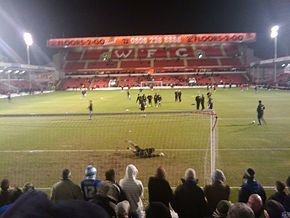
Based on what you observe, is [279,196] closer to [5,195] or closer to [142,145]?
[5,195]

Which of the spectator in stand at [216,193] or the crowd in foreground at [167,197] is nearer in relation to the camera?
Result: the crowd in foreground at [167,197]

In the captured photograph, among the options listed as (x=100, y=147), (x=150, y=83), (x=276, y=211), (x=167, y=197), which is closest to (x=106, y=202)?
(x=167, y=197)

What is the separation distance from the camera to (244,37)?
317 ft

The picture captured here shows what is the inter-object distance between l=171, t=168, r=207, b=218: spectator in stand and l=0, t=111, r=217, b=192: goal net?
500 cm

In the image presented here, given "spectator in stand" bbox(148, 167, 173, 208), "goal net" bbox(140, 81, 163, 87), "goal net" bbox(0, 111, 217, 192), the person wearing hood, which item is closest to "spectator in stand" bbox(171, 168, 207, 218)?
"spectator in stand" bbox(148, 167, 173, 208)

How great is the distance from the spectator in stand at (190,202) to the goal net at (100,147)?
5.00m

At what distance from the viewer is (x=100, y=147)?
58.2 feet

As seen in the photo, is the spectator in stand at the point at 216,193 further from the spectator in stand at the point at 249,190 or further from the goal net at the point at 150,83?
the goal net at the point at 150,83

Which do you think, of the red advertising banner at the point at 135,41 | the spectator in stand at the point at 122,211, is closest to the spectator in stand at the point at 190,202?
the spectator in stand at the point at 122,211

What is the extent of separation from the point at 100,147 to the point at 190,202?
1188 cm

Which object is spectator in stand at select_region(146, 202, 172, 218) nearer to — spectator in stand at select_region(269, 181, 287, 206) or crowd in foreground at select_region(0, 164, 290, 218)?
crowd in foreground at select_region(0, 164, 290, 218)

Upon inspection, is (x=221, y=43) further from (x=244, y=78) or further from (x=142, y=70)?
(x=142, y=70)

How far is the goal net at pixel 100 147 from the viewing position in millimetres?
12852

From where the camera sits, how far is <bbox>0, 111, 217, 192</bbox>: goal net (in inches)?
506
